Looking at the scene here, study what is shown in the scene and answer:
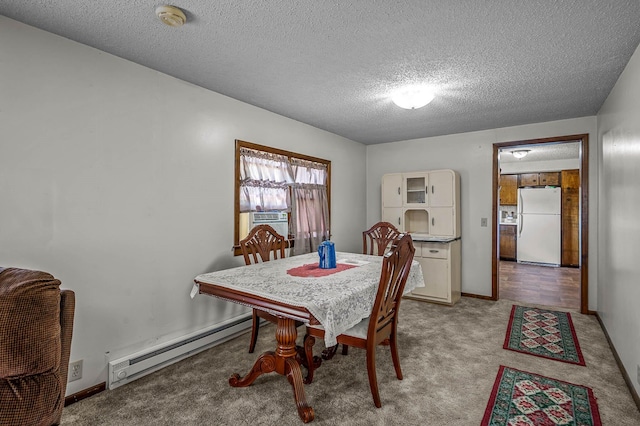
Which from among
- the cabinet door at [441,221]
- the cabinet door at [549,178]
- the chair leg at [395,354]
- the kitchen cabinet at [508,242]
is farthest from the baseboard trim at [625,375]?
the cabinet door at [549,178]

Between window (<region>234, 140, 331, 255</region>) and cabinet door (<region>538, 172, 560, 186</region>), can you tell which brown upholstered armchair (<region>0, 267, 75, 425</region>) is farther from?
cabinet door (<region>538, 172, 560, 186</region>)

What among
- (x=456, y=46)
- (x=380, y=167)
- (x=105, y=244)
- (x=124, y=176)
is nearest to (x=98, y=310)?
(x=105, y=244)

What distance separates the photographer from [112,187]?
2254mm

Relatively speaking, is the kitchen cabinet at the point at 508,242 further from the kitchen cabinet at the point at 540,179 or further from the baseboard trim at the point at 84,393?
the baseboard trim at the point at 84,393

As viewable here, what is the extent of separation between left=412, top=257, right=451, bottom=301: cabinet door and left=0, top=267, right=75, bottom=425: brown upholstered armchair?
3671 mm

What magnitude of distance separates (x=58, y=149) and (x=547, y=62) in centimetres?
330

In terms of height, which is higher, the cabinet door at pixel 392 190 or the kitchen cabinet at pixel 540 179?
the kitchen cabinet at pixel 540 179

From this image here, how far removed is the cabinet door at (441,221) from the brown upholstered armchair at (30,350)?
4.12 m

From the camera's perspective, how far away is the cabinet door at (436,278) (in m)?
4.07

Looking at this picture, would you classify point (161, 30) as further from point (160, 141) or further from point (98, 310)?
point (98, 310)

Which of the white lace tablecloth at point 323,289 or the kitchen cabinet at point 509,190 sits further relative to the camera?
the kitchen cabinet at point 509,190

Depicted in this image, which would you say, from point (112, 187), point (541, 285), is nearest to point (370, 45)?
point (112, 187)

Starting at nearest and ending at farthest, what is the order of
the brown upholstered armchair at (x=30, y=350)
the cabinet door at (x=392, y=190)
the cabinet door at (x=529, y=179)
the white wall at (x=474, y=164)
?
the brown upholstered armchair at (x=30, y=350), the white wall at (x=474, y=164), the cabinet door at (x=392, y=190), the cabinet door at (x=529, y=179)

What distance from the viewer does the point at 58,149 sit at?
6.58ft
